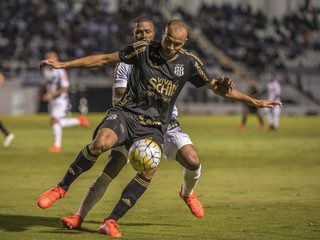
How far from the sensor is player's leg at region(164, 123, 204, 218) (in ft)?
31.6

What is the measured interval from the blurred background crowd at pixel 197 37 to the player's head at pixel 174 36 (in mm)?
33173

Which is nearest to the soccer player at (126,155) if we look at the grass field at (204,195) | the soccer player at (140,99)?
the grass field at (204,195)

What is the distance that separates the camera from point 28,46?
4453 centimetres

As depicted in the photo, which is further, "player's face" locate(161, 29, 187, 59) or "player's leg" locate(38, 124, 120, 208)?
"player's face" locate(161, 29, 187, 59)

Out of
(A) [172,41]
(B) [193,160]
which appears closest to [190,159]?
(B) [193,160]

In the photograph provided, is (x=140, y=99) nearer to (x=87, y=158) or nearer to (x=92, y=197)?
(x=87, y=158)

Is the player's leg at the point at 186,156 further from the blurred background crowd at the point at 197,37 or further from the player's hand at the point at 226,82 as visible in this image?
the blurred background crowd at the point at 197,37

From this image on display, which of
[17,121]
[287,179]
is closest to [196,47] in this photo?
[17,121]

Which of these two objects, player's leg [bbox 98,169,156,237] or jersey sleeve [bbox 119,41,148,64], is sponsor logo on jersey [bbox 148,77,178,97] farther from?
player's leg [bbox 98,169,156,237]

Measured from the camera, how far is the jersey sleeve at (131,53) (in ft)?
29.6

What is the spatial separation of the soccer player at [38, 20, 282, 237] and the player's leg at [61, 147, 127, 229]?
0.36 metres

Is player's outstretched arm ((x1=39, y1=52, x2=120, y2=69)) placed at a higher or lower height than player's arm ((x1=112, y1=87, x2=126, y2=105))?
higher

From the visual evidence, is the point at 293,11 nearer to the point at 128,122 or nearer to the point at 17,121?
the point at 17,121

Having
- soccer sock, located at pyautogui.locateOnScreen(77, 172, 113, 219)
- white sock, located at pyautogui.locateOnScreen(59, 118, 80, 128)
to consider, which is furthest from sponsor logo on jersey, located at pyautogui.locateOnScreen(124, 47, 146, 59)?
white sock, located at pyautogui.locateOnScreen(59, 118, 80, 128)
